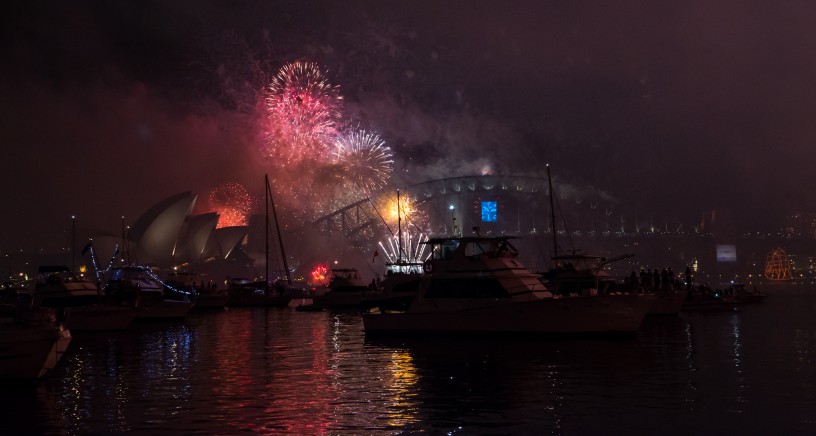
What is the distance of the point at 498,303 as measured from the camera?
32750mm

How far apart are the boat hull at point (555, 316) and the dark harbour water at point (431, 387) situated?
1.77 feet

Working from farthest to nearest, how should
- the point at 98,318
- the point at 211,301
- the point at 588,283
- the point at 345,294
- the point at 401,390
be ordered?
1. the point at 211,301
2. the point at 345,294
3. the point at 588,283
4. the point at 98,318
5. the point at 401,390

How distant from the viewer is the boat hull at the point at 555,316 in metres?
32.4

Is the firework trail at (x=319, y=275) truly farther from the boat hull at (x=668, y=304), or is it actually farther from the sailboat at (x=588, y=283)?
the boat hull at (x=668, y=304)

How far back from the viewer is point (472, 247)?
35469mm

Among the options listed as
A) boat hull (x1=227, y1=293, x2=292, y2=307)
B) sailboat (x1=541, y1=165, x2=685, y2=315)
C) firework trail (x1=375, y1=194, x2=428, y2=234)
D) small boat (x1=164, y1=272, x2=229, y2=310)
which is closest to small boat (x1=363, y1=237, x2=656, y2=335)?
sailboat (x1=541, y1=165, x2=685, y2=315)

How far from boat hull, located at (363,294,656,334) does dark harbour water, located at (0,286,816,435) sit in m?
0.54

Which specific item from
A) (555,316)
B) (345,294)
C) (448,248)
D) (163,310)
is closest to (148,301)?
(163,310)

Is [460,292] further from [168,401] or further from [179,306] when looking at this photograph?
[179,306]

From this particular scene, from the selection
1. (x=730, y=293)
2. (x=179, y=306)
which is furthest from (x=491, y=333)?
(x=730, y=293)

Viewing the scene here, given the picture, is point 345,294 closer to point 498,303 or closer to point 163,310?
point 163,310

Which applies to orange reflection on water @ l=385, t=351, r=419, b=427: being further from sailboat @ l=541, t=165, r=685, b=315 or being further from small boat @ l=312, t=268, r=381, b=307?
small boat @ l=312, t=268, r=381, b=307

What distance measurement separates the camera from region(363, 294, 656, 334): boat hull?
3238 centimetres

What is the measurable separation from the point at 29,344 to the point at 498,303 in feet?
55.5
